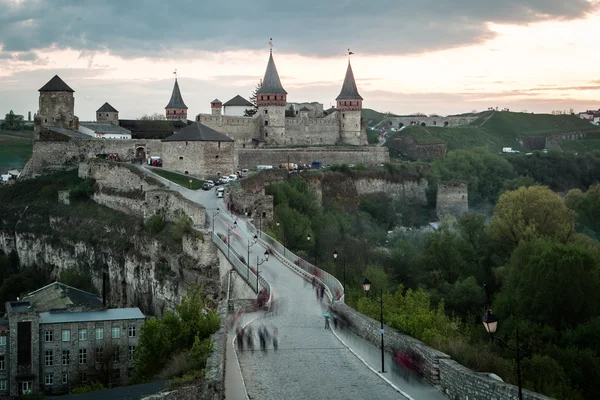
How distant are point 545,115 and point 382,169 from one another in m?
88.7

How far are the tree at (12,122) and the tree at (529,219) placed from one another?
9312cm

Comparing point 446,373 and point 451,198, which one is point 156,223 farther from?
point 451,198

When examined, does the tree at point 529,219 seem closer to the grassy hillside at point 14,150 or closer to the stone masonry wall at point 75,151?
the stone masonry wall at point 75,151

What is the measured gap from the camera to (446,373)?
18.4m

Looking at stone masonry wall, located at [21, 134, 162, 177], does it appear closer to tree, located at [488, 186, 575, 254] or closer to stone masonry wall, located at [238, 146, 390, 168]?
stone masonry wall, located at [238, 146, 390, 168]

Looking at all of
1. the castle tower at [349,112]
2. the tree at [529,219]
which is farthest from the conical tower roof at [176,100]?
the tree at [529,219]

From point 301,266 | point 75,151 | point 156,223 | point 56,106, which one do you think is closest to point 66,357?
point 156,223

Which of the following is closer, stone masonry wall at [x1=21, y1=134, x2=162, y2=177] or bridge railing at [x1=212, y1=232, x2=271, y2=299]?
bridge railing at [x1=212, y1=232, x2=271, y2=299]

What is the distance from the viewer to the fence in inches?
1255

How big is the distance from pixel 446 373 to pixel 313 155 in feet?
199

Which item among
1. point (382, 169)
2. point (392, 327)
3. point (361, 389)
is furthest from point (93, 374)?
point (382, 169)

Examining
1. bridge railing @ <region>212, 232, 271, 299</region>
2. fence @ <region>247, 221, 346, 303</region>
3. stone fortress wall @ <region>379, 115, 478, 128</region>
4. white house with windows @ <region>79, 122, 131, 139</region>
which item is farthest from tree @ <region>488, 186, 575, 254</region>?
stone fortress wall @ <region>379, 115, 478, 128</region>

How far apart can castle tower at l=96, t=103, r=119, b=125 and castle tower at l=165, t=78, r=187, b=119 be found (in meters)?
7.21

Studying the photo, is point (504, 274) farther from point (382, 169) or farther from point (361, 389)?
point (382, 169)
